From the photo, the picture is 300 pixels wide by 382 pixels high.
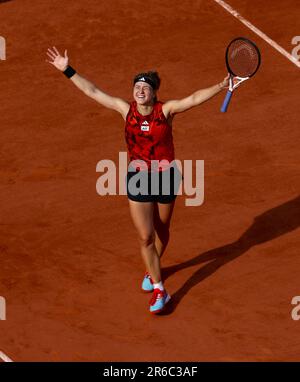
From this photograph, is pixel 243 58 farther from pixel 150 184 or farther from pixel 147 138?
pixel 150 184

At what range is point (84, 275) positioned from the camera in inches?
563

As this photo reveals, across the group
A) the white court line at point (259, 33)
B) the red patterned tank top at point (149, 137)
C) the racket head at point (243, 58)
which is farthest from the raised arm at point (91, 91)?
the white court line at point (259, 33)

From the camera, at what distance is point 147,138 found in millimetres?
13016

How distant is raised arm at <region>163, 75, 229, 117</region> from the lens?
1268cm

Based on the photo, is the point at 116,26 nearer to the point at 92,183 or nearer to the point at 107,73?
the point at 107,73

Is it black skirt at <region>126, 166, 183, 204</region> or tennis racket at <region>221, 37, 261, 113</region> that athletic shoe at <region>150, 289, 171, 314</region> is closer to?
black skirt at <region>126, 166, 183, 204</region>

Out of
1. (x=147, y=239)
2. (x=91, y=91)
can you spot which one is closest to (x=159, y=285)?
(x=147, y=239)

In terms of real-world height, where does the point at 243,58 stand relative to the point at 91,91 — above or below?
above

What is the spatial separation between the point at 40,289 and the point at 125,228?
1.62 meters

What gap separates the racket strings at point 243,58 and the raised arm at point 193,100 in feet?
1.43

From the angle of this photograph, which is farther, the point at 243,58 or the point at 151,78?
the point at 243,58

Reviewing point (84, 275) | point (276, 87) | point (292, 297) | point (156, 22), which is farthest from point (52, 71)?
point (292, 297)

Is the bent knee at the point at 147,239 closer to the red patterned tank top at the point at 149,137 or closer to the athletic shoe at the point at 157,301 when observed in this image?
the athletic shoe at the point at 157,301

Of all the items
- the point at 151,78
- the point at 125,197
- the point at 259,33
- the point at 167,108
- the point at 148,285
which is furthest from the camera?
the point at 259,33
